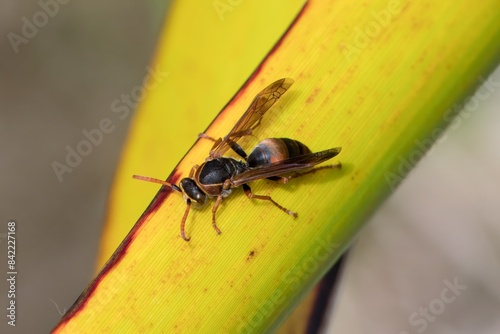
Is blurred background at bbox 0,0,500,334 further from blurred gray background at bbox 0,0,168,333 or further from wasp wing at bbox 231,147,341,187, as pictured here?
wasp wing at bbox 231,147,341,187

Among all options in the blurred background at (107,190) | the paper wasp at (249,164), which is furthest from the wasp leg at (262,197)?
the blurred background at (107,190)

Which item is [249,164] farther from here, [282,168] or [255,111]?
[255,111]

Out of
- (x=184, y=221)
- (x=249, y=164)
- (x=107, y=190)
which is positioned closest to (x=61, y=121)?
(x=107, y=190)

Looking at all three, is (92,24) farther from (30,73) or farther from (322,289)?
(322,289)

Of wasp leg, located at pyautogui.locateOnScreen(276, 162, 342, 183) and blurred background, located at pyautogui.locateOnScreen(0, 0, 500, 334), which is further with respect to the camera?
blurred background, located at pyautogui.locateOnScreen(0, 0, 500, 334)

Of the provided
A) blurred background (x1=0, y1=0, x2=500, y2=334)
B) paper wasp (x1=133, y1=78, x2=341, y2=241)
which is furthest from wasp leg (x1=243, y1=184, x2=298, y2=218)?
blurred background (x1=0, y1=0, x2=500, y2=334)

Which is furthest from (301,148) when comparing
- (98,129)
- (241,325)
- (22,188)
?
(22,188)

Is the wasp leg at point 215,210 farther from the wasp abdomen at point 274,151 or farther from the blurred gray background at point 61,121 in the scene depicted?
the blurred gray background at point 61,121
